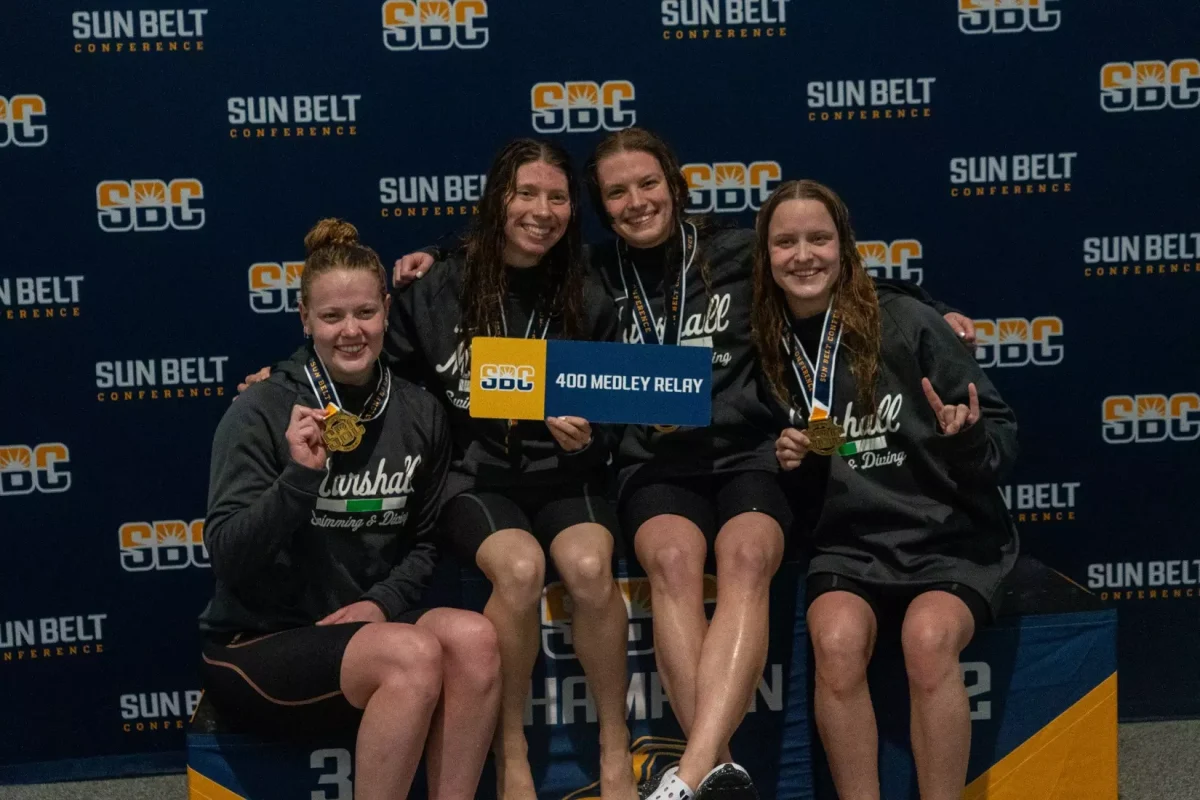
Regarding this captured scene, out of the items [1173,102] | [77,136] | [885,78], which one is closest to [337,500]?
[77,136]

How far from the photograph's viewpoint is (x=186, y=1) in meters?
3.56

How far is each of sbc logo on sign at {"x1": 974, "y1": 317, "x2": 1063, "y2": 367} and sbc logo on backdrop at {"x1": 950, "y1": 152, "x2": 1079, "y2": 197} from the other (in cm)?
37

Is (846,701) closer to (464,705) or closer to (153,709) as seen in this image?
(464,705)

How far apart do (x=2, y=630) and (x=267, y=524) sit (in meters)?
1.46

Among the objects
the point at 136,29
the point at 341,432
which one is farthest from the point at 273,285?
the point at 341,432

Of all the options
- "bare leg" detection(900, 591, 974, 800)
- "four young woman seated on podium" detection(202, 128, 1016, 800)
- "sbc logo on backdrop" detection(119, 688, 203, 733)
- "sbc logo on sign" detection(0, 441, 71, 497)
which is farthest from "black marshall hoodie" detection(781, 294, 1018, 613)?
"sbc logo on sign" detection(0, 441, 71, 497)

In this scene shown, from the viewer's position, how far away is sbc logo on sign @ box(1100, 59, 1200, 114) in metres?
3.74

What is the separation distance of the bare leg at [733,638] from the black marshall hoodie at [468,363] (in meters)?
0.46

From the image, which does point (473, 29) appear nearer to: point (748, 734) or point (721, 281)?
point (721, 281)

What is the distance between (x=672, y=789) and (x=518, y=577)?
0.57m

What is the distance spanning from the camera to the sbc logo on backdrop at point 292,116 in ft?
11.9

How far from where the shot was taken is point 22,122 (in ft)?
11.7

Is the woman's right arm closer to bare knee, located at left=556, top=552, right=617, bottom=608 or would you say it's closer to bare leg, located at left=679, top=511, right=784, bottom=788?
bare knee, located at left=556, top=552, right=617, bottom=608

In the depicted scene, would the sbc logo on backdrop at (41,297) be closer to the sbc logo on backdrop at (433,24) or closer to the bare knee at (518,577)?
the sbc logo on backdrop at (433,24)
